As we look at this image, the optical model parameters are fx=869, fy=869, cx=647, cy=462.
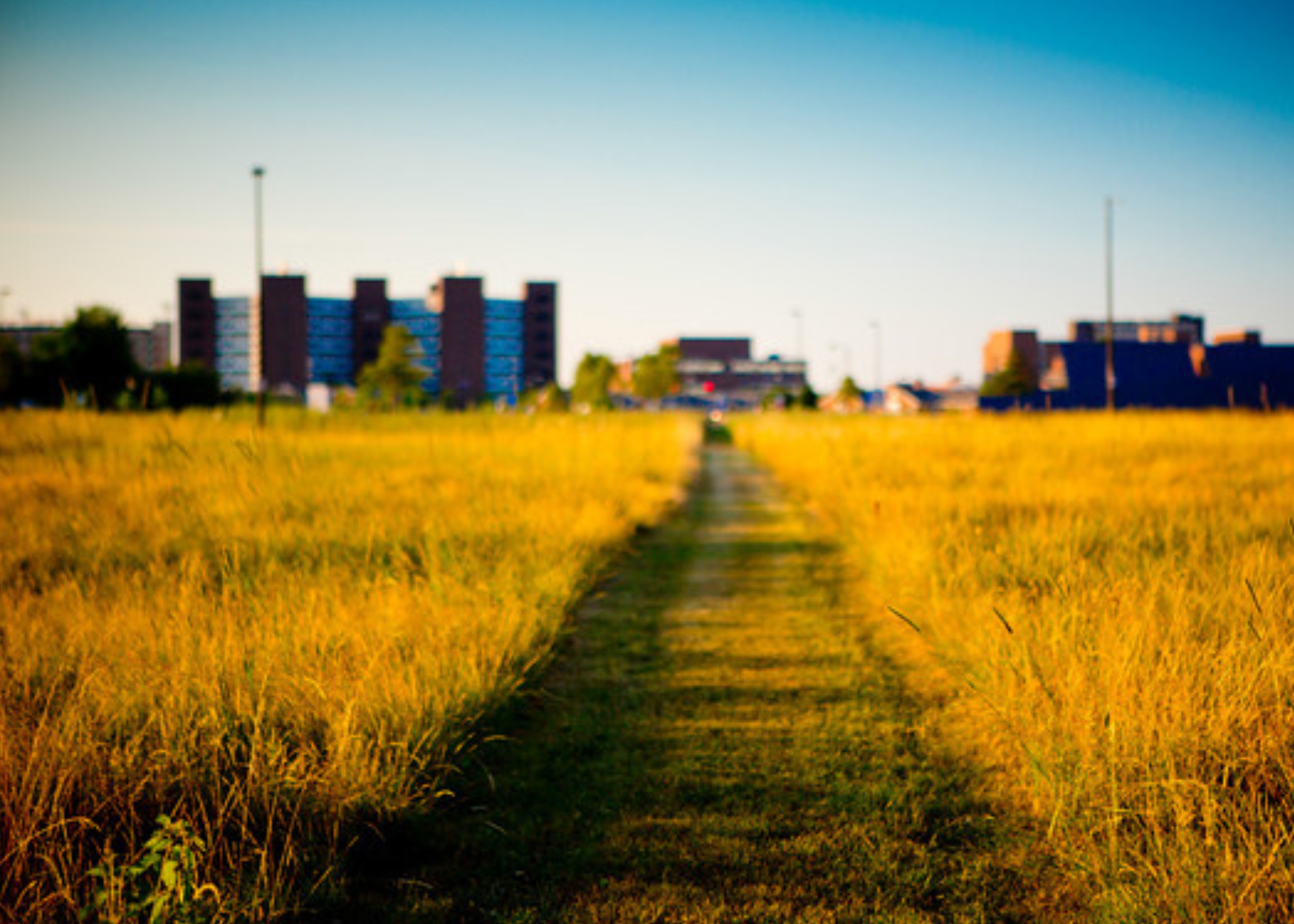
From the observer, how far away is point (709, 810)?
3.71 meters

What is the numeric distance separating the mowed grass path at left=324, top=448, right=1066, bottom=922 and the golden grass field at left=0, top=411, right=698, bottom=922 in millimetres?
304

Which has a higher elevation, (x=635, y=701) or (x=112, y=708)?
(x=112, y=708)

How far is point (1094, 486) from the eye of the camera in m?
11.0

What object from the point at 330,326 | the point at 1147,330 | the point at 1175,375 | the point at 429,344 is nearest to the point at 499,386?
the point at 429,344

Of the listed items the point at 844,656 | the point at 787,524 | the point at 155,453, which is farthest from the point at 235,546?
the point at 787,524

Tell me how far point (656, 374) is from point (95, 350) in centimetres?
5239

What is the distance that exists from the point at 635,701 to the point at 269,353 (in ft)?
438

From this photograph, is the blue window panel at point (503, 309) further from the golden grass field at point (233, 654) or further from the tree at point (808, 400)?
the golden grass field at point (233, 654)

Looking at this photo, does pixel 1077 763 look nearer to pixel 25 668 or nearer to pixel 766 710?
pixel 766 710

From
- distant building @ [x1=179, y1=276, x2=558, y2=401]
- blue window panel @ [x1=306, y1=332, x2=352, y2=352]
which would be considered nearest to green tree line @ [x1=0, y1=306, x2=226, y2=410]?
distant building @ [x1=179, y1=276, x2=558, y2=401]

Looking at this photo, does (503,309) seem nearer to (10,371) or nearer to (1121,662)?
(10,371)

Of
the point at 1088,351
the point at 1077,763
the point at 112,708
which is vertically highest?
the point at 1088,351

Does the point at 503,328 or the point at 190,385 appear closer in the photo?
the point at 190,385

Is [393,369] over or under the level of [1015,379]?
over
